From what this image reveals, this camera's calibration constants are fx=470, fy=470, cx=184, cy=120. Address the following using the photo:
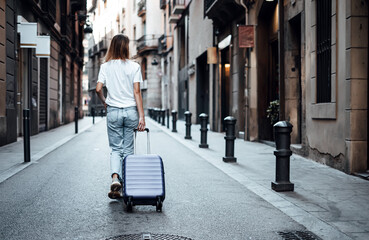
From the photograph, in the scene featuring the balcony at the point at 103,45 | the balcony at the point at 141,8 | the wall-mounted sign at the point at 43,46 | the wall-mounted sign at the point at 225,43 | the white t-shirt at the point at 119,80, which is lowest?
the white t-shirt at the point at 119,80

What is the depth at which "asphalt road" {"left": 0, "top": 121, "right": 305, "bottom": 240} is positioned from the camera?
4.10 m

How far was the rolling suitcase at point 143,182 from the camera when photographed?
472cm

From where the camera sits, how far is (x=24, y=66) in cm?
1548

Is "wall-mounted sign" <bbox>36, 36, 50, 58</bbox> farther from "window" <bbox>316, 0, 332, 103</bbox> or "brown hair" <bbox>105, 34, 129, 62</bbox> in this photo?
"brown hair" <bbox>105, 34, 129, 62</bbox>

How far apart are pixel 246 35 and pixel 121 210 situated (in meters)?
9.60

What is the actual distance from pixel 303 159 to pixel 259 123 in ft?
14.4

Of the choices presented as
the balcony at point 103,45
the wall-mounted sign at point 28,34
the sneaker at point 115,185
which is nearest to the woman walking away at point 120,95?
the sneaker at point 115,185

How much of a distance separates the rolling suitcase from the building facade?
7871 millimetres

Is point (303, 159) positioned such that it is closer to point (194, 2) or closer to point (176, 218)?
point (176, 218)

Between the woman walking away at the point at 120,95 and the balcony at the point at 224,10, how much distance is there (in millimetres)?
9453

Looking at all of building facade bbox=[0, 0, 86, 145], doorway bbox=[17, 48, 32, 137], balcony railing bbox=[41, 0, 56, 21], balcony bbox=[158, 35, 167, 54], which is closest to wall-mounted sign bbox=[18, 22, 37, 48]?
building facade bbox=[0, 0, 86, 145]

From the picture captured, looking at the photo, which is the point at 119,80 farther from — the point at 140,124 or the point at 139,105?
the point at 140,124

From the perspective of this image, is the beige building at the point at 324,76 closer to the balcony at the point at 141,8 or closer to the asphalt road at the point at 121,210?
the asphalt road at the point at 121,210

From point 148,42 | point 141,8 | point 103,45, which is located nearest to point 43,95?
point 148,42
